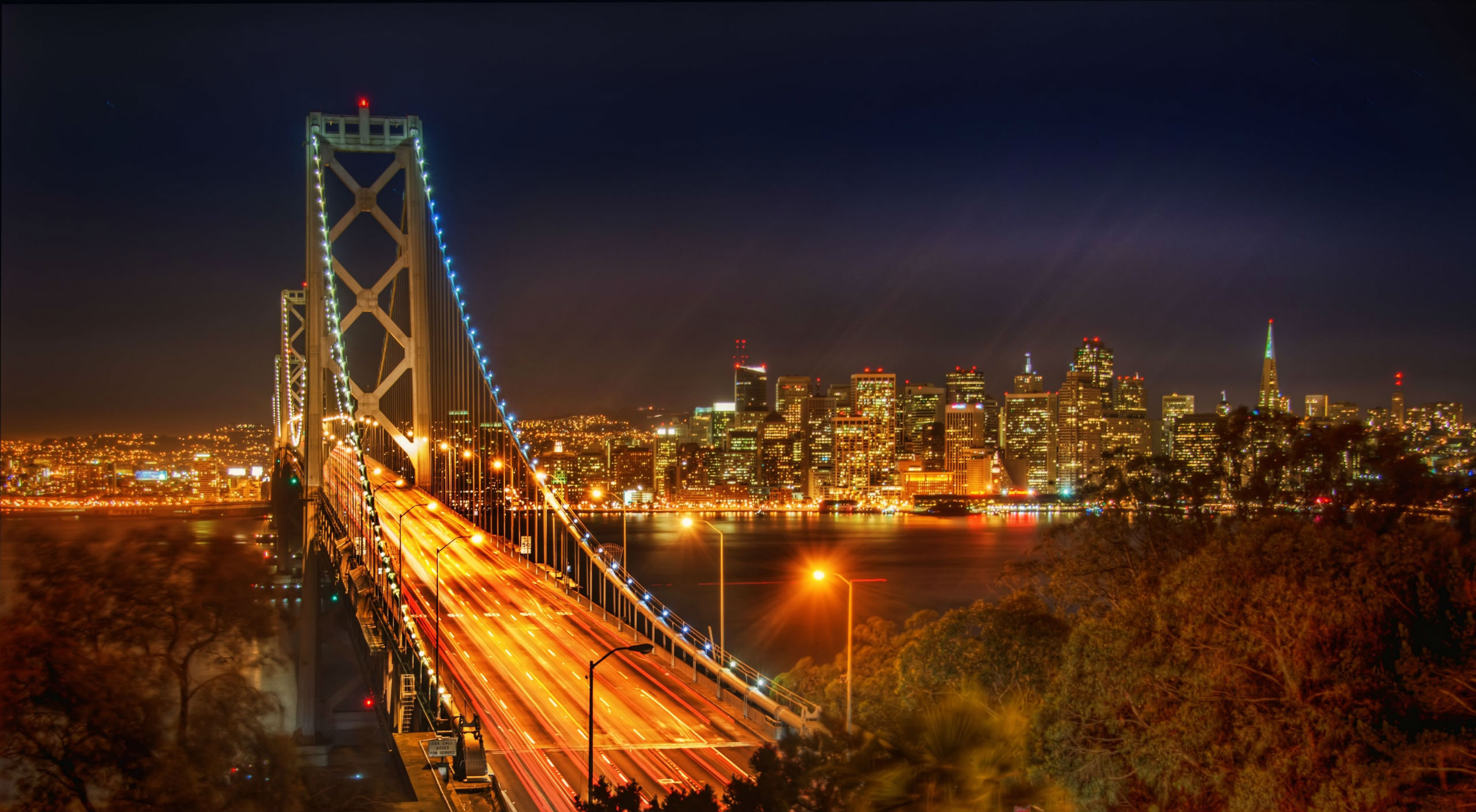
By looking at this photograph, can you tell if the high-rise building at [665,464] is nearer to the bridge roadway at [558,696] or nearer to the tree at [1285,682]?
the bridge roadway at [558,696]

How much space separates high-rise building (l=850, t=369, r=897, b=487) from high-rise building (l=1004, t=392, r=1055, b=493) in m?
12.0

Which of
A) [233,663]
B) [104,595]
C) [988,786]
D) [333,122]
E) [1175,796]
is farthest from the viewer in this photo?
[333,122]

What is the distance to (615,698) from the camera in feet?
47.9

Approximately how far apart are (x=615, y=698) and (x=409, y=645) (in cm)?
273

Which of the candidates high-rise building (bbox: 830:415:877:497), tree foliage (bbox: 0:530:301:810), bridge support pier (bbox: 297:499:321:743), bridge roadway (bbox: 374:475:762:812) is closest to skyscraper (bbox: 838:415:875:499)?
high-rise building (bbox: 830:415:877:497)

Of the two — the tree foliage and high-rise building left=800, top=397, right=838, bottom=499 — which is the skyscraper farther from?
the tree foliage

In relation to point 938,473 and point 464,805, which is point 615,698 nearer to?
point 464,805

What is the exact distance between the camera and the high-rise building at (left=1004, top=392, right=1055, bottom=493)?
114m

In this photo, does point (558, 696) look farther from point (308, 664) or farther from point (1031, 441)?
point (1031, 441)

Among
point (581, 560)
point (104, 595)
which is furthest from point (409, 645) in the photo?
point (581, 560)

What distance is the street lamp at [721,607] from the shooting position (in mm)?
15844

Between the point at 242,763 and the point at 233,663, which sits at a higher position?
the point at 233,663

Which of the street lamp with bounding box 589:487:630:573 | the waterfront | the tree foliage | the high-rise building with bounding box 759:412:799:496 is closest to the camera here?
the tree foliage

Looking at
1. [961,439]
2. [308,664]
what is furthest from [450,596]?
[961,439]
